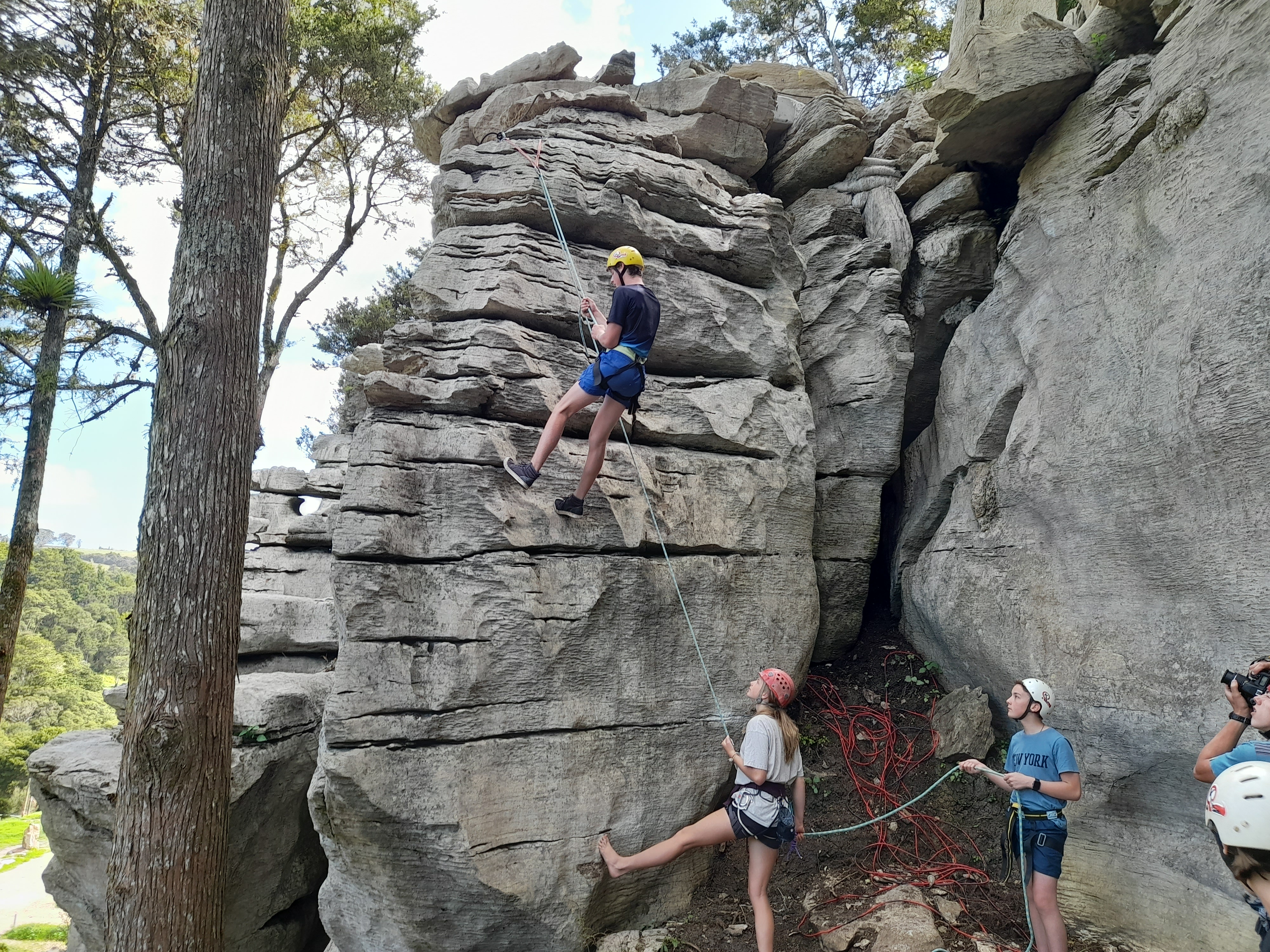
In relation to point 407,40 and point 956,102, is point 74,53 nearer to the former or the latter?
point 407,40

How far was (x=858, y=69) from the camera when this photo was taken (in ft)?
68.5

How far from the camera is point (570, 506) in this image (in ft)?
16.7

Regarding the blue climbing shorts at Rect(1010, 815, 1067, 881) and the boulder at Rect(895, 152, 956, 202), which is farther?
the boulder at Rect(895, 152, 956, 202)

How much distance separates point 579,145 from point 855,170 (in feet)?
11.6

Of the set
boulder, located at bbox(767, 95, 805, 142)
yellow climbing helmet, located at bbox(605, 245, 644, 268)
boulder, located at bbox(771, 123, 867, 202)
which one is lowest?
yellow climbing helmet, located at bbox(605, 245, 644, 268)

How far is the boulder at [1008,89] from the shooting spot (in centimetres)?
605

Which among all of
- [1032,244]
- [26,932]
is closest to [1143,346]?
[1032,244]

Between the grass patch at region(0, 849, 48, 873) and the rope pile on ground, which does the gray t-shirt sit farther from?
the grass patch at region(0, 849, 48, 873)

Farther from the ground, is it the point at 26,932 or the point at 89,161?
the point at 89,161

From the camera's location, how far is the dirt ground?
14.6 feet

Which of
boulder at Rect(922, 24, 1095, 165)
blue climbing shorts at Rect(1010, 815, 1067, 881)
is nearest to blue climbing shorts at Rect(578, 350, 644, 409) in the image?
blue climbing shorts at Rect(1010, 815, 1067, 881)

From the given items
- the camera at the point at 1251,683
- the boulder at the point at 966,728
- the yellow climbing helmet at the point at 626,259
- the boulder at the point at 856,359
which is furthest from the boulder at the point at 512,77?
the camera at the point at 1251,683

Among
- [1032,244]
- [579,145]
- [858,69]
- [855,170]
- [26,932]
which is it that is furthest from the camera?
[858,69]

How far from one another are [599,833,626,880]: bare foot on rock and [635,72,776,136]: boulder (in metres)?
7.57
